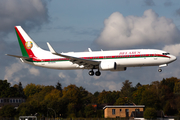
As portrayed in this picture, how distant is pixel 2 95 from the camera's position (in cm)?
14450

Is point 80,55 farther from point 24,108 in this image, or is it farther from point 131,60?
point 24,108

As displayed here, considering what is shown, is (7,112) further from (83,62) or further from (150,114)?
(150,114)

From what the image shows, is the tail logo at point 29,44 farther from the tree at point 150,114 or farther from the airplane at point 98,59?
the tree at point 150,114

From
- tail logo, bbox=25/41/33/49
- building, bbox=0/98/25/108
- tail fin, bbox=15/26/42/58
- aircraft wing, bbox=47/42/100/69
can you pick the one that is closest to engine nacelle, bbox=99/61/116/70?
aircraft wing, bbox=47/42/100/69

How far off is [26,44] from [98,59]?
70.6 ft

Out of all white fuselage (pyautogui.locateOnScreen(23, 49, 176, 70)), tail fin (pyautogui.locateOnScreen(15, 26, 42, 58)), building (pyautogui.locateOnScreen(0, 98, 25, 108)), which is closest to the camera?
white fuselage (pyautogui.locateOnScreen(23, 49, 176, 70))

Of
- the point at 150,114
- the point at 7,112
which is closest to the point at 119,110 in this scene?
the point at 150,114

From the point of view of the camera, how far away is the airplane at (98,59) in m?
60.7

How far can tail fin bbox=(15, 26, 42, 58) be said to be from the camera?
239ft

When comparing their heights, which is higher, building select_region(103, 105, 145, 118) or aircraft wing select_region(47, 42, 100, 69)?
aircraft wing select_region(47, 42, 100, 69)

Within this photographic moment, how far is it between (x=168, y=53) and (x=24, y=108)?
5042 centimetres

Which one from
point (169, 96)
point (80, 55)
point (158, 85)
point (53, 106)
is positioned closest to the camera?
point (80, 55)

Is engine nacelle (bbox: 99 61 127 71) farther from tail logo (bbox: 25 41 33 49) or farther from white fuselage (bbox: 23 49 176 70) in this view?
tail logo (bbox: 25 41 33 49)

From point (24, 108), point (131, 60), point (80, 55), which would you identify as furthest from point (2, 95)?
point (131, 60)
